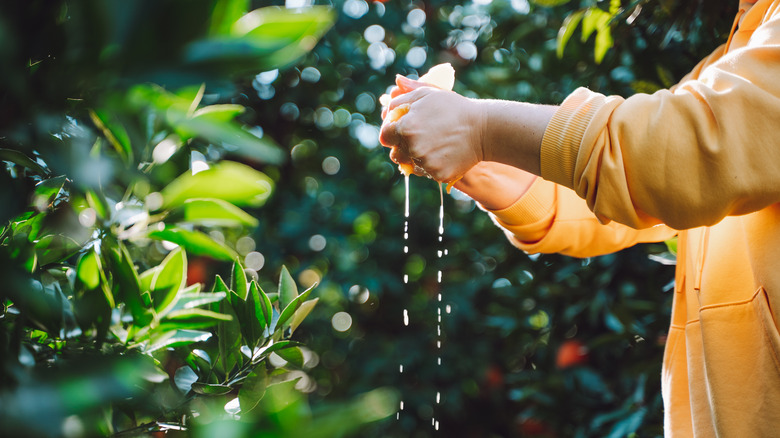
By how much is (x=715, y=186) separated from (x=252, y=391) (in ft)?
1.56

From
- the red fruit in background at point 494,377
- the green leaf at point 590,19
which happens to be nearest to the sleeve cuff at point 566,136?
the green leaf at point 590,19

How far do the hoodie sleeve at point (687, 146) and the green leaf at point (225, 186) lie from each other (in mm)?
385

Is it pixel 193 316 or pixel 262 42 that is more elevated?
pixel 262 42

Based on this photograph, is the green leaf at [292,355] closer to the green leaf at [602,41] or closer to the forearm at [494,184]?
the forearm at [494,184]

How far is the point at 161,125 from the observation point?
0.38 metres

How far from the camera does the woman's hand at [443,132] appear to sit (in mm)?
703

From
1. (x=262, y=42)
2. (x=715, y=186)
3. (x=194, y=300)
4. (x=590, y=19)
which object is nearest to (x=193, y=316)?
(x=194, y=300)

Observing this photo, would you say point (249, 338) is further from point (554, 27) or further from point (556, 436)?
point (554, 27)

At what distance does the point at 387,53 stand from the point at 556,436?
52.8 inches

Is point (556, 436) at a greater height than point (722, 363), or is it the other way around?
point (722, 363)

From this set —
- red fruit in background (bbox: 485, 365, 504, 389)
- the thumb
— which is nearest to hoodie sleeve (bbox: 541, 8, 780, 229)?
the thumb

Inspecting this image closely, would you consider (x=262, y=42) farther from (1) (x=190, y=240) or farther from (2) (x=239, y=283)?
(2) (x=239, y=283)

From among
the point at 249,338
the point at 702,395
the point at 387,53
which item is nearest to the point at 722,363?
the point at 702,395

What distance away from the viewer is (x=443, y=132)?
2.31 feet
